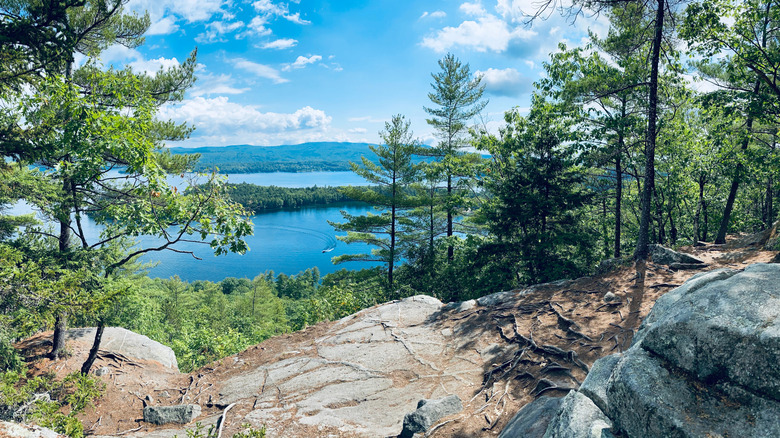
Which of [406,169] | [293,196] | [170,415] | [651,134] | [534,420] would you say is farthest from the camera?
[293,196]

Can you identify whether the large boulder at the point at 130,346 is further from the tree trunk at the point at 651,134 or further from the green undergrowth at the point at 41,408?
the tree trunk at the point at 651,134

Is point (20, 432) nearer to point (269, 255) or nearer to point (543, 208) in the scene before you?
point (543, 208)

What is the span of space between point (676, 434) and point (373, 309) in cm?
855

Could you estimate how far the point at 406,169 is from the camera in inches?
774

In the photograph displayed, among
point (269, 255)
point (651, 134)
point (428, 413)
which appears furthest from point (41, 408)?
point (269, 255)

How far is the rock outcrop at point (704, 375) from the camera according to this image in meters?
2.22

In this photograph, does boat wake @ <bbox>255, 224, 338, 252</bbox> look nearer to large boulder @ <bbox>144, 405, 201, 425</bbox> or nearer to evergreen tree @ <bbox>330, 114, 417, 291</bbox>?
evergreen tree @ <bbox>330, 114, 417, 291</bbox>

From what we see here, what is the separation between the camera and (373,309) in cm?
1045

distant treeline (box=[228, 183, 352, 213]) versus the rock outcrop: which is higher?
the rock outcrop

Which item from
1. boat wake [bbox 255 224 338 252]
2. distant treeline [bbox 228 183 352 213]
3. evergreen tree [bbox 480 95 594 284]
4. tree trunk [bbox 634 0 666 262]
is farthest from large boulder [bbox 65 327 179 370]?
distant treeline [bbox 228 183 352 213]

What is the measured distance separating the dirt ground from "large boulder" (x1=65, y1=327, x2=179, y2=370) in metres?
0.37

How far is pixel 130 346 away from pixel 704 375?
12.2m

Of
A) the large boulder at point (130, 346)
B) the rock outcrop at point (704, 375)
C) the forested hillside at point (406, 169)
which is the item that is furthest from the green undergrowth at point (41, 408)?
the large boulder at point (130, 346)

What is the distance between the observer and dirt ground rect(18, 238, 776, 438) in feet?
16.5
